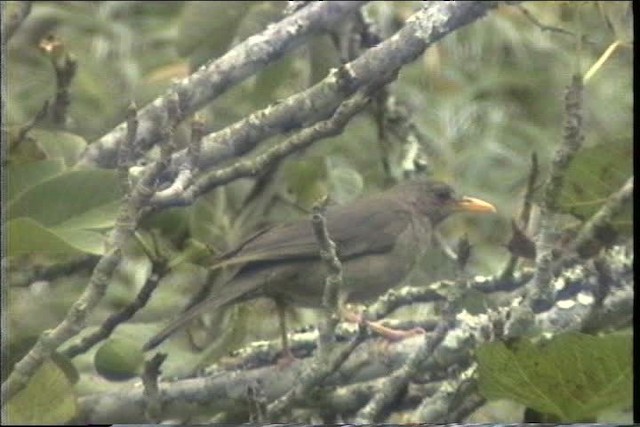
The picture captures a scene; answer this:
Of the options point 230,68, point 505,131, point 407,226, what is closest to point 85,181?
point 230,68

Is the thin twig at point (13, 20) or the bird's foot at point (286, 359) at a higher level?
the thin twig at point (13, 20)

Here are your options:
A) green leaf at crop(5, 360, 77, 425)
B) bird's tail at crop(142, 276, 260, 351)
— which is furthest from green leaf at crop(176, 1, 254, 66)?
green leaf at crop(5, 360, 77, 425)

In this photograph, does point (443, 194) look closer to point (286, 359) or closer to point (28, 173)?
point (286, 359)

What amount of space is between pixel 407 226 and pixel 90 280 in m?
0.35

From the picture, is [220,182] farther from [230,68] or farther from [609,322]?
[609,322]

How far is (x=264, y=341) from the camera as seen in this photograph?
1.44m

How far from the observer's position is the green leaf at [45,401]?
1.45 metres

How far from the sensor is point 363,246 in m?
1.41

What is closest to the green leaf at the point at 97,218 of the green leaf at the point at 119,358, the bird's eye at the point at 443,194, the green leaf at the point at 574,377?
the green leaf at the point at 119,358

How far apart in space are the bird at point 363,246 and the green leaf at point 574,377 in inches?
6.0

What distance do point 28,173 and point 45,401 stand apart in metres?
0.25

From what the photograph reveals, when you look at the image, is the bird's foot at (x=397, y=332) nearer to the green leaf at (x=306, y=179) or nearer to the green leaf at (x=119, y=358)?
the green leaf at (x=306, y=179)

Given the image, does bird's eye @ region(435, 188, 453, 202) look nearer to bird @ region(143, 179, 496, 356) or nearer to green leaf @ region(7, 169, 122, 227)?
bird @ region(143, 179, 496, 356)

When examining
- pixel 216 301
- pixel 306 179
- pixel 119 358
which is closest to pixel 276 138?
pixel 306 179
